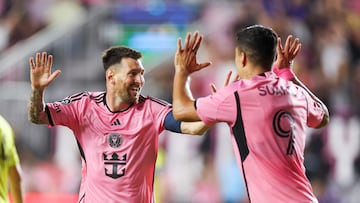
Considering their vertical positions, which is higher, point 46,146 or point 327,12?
point 327,12

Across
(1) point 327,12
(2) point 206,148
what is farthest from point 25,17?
(1) point 327,12

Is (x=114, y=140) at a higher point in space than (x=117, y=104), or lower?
lower

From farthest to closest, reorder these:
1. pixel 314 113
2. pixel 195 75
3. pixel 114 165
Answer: pixel 195 75 → pixel 114 165 → pixel 314 113

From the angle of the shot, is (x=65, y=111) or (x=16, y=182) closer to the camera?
(x=65, y=111)

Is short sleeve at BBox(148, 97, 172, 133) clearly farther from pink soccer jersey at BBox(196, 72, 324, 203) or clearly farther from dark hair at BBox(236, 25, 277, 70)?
dark hair at BBox(236, 25, 277, 70)

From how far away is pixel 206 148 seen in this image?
13.1 m

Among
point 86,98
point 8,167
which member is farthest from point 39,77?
point 8,167

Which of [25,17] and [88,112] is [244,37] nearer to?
[88,112]

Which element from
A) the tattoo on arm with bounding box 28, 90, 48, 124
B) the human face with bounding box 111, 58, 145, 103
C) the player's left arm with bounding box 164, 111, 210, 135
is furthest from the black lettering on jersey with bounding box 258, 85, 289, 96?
the tattoo on arm with bounding box 28, 90, 48, 124

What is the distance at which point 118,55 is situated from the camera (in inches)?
244

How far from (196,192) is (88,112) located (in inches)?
282

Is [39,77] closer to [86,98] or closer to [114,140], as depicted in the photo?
[86,98]

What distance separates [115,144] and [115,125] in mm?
145

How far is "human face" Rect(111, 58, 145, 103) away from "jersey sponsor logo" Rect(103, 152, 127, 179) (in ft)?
1.39
